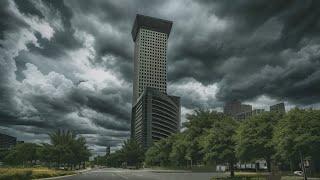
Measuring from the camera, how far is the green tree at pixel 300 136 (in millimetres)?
34594

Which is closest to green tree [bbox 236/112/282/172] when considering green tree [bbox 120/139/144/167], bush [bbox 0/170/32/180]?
bush [bbox 0/170/32/180]

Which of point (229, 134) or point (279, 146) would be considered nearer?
point (279, 146)

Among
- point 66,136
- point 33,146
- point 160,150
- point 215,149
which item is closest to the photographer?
point 215,149

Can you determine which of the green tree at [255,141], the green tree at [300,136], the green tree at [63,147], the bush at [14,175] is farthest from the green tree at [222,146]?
the green tree at [63,147]

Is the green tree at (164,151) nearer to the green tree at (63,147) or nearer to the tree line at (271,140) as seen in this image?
the green tree at (63,147)

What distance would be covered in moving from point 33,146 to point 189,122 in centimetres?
8110

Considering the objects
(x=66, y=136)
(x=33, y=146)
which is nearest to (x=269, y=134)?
(x=66, y=136)

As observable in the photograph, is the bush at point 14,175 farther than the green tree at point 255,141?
No

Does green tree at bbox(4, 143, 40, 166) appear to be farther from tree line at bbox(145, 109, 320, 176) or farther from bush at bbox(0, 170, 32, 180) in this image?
tree line at bbox(145, 109, 320, 176)

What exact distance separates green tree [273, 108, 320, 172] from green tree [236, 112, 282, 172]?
373 centimetres

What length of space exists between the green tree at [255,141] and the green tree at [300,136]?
12.3ft

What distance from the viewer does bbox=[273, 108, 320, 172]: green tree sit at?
34.6m

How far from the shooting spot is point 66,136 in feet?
312

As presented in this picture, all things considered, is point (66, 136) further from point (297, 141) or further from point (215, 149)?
point (297, 141)
